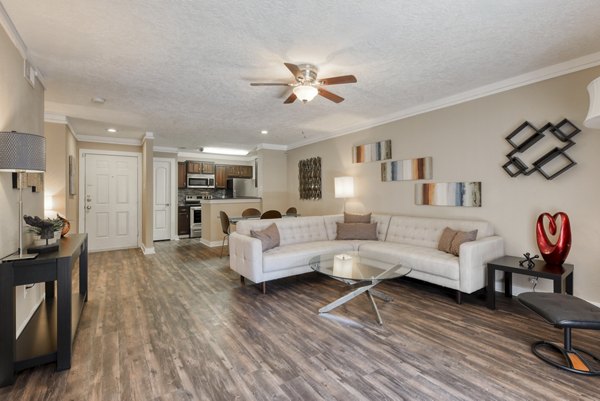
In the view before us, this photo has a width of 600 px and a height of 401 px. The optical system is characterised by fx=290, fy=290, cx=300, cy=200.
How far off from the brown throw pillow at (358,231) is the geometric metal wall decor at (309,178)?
1.87m

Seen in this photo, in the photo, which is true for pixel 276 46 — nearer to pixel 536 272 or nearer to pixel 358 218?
pixel 358 218

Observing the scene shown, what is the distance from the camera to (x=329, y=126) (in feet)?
18.0

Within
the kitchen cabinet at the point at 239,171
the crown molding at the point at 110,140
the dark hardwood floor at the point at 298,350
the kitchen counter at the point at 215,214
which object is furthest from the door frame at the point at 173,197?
the dark hardwood floor at the point at 298,350

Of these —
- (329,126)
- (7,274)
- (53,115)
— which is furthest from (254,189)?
(7,274)

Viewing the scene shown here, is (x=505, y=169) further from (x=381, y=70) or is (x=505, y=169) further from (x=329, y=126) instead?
(x=329, y=126)

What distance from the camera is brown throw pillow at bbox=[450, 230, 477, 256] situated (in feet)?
10.8

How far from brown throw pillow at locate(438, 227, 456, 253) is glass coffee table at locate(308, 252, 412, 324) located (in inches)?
30.5

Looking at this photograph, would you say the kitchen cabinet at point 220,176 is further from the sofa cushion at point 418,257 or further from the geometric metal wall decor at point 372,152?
the sofa cushion at point 418,257

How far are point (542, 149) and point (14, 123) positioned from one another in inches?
196

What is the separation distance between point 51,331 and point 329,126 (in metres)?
4.73

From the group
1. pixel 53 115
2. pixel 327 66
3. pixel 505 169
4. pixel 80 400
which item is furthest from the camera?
pixel 53 115

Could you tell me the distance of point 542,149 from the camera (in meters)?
3.09

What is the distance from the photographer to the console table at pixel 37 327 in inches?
71.5

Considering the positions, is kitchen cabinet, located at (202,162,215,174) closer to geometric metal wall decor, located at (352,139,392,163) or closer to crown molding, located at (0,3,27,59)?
geometric metal wall decor, located at (352,139,392,163)
